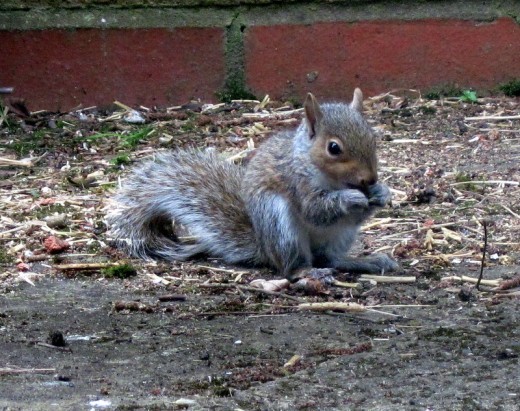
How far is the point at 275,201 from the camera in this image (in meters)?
3.46

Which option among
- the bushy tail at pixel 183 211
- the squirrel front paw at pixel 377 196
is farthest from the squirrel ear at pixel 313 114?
the bushy tail at pixel 183 211

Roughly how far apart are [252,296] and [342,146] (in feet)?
1.73

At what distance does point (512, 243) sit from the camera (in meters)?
3.56

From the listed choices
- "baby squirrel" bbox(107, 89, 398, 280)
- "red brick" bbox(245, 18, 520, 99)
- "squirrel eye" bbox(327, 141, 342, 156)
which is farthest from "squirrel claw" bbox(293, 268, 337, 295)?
"red brick" bbox(245, 18, 520, 99)

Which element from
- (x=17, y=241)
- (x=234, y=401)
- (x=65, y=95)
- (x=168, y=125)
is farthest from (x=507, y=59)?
(x=234, y=401)

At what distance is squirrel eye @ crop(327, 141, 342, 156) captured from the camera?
3.34 meters

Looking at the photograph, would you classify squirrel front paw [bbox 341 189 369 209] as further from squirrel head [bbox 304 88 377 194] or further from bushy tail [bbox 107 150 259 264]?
bushy tail [bbox 107 150 259 264]

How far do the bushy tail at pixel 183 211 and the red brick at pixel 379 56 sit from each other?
134 cm

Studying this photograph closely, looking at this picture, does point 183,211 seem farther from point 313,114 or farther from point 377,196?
point 377,196

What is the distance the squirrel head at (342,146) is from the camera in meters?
3.31

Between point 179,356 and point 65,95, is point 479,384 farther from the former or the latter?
point 65,95

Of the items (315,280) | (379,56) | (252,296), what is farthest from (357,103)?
(379,56)

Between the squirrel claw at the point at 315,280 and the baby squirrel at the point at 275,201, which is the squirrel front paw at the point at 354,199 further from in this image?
the squirrel claw at the point at 315,280

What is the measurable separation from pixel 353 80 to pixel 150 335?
266 centimetres
